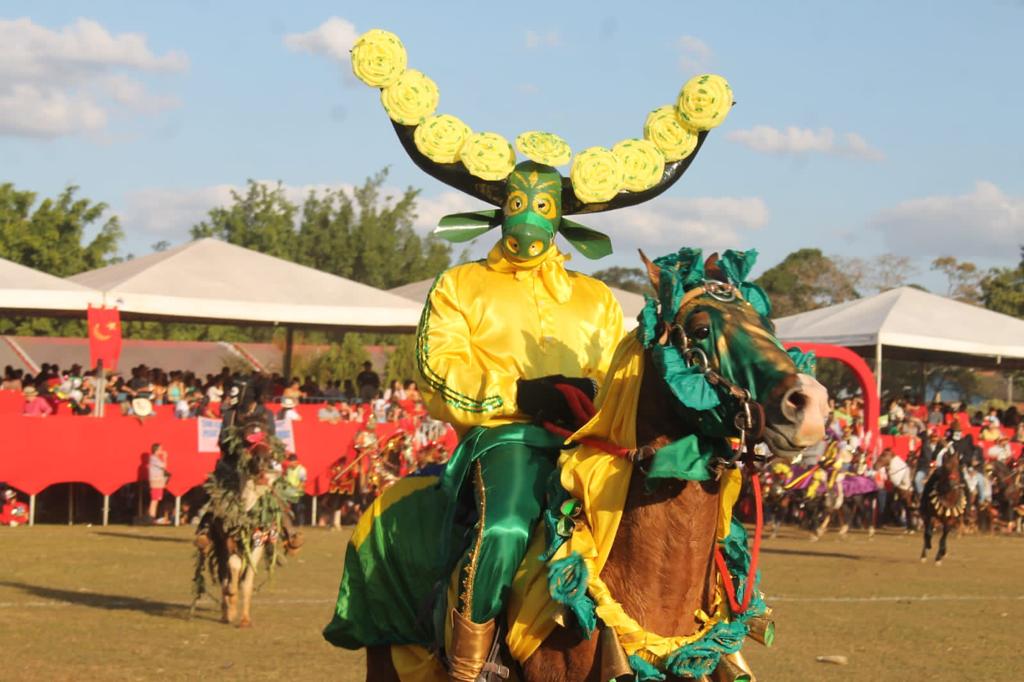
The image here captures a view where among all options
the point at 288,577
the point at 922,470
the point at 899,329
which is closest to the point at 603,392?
the point at 288,577

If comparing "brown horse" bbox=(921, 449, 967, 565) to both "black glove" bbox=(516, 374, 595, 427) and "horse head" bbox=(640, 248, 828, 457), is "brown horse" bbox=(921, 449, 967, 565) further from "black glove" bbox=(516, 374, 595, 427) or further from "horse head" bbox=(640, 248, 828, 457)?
"horse head" bbox=(640, 248, 828, 457)

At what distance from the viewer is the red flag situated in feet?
78.9

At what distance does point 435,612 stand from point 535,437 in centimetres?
85

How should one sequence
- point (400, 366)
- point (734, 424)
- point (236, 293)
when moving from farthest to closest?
point (400, 366) < point (236, 293) < point (734, 424)

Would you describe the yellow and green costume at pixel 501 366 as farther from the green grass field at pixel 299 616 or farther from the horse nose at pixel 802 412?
the green grass field at pixel 299 616

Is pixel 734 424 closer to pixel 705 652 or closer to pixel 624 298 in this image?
pixel 705 652

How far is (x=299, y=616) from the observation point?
14305 mm

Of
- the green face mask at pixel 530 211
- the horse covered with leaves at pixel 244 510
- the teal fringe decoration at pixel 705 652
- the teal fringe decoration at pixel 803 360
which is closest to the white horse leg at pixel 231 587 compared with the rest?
the horse covered with leaves at pixel 244 510

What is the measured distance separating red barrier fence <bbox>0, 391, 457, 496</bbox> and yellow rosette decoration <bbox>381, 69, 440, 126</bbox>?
58.8ft

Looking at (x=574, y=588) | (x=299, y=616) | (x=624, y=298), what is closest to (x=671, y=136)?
(x=574, y=588)

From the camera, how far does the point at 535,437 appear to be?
5.83m

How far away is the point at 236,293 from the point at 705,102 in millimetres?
21074

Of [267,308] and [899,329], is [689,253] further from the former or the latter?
[899,329]

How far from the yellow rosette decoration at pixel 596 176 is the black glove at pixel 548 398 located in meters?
0.96
